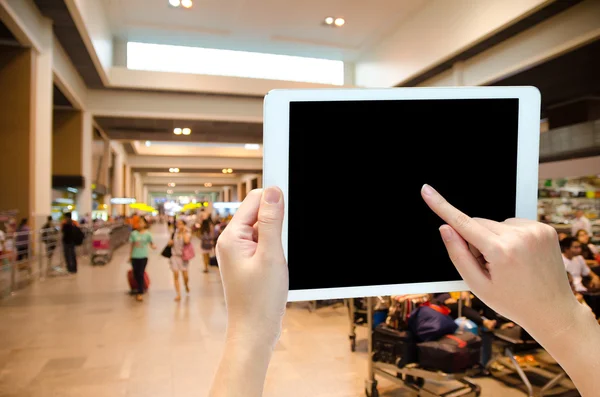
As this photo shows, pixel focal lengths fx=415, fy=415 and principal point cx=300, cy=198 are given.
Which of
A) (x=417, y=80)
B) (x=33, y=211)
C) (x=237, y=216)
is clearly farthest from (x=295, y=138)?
(x=417, y=80)

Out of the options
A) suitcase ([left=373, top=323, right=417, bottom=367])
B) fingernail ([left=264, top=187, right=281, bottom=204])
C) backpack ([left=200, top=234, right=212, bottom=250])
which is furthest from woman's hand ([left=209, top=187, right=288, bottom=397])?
backpack ([left=200, top=234, right=212, bottom=250])

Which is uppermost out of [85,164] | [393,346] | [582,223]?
[85,164]

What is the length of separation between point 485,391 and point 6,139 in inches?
476

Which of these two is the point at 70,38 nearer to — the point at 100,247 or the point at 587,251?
the point at 100,247

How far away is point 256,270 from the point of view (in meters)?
0.72

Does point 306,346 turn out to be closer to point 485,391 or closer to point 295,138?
point 485,391

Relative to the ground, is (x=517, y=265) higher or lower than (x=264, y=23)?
lower

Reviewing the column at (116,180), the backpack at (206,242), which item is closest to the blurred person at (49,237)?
the backpack at (206,242)

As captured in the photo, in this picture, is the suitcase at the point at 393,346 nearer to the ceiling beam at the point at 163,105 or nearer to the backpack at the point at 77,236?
the backpack at the point at 77,236

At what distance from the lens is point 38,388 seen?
4.48m

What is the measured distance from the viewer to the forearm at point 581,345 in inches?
28.1

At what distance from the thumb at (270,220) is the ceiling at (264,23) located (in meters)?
13.8

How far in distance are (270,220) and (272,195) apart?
0.04m

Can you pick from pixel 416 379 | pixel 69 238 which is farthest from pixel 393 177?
pixel 69 238
